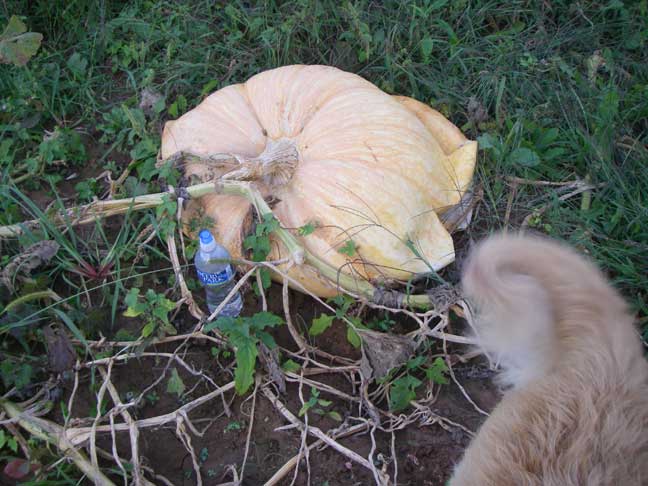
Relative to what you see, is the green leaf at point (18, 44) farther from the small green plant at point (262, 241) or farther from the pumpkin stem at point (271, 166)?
the small green plant at point (262, 241)

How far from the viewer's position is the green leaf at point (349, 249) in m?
2.06

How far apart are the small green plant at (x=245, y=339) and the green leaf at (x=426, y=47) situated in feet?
5.04

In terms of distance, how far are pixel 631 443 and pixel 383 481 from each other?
2.76ft

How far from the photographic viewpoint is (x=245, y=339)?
76.1 inches

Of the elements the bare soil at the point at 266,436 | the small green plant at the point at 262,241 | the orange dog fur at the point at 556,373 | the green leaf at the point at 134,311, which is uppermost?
the orange dog fur at the point at 556,373

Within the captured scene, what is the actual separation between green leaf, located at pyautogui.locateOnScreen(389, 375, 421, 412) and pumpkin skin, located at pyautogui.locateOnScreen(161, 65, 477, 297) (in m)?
0.37

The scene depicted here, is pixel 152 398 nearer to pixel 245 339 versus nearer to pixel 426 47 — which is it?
pixel 245 339

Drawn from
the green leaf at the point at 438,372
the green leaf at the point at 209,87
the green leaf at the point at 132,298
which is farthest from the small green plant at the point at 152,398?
the green leaf at the point at 209,87

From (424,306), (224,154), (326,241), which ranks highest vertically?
(224,154)

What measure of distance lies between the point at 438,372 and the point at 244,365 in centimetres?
65

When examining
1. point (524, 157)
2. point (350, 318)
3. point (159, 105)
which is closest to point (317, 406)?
point (350, 318)

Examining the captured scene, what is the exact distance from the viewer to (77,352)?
212 centimetres

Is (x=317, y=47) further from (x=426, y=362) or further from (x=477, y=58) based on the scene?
(x=426, y=362)

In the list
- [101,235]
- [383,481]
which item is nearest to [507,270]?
[383,481]
